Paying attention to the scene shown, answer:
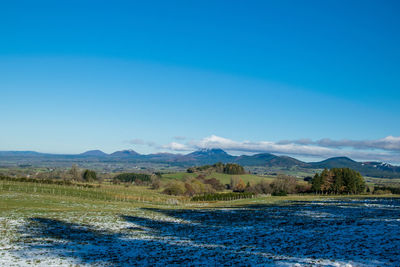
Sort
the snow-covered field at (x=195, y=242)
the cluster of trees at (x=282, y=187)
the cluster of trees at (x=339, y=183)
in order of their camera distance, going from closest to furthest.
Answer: the snow-covered field at (x=195, y=242)
the cluster of trees at (x=339, y=183)
the cluster of trees at (x=282, y=187)

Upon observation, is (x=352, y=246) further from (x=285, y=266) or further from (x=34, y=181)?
(x=34, y=181)

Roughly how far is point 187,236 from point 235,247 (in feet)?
21.2

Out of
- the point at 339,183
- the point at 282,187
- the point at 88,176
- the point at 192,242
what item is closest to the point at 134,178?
the point at 88,176

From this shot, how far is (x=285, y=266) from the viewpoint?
1641 cm

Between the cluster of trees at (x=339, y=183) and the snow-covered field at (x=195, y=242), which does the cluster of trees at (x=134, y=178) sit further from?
the snow-covered field at (x=195, y=242)

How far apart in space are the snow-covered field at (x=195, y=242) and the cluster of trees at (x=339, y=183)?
270ft

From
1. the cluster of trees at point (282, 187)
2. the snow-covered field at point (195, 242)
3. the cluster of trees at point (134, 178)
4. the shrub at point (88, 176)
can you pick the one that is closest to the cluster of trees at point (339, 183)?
the cluster of trees at point (282, 187)

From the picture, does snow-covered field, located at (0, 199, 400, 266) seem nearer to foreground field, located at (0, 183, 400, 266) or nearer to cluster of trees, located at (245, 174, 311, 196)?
foreground field, located at (0, 183, 400, 266)

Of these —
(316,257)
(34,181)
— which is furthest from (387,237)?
(34,181)

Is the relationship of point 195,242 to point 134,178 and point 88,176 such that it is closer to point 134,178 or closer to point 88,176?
point 88,176

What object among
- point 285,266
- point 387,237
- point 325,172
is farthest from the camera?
point 325,172

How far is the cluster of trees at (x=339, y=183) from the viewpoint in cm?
10494

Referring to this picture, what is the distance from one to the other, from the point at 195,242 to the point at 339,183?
9637 cm

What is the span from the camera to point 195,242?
961 inches
